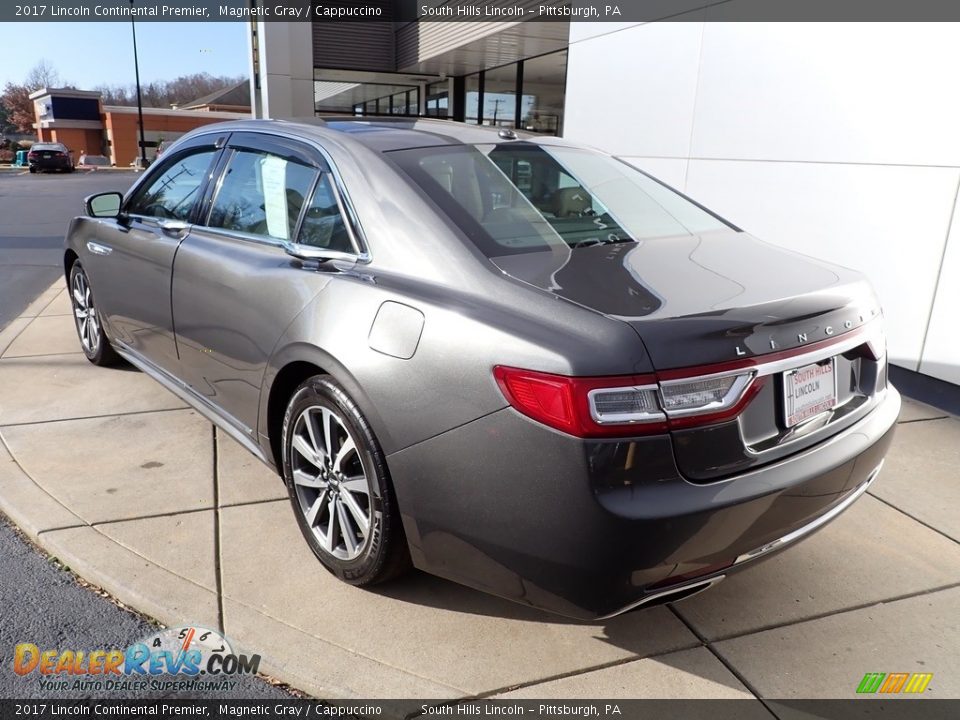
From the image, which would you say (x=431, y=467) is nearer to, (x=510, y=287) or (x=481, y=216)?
(x=510, y=287)

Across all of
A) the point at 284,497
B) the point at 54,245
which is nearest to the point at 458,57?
the point at 54,245

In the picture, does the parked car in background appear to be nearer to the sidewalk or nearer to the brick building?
the brick building

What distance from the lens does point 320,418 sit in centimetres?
276

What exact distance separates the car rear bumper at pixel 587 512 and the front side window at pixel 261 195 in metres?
1.24

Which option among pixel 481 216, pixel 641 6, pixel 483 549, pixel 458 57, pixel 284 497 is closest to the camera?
pixel 483 549

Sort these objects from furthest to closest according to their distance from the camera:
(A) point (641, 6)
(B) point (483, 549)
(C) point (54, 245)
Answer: (C) point (54, 245), (A) point (641, 6), (B) point (483, 549)

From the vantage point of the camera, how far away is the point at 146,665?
2467mm

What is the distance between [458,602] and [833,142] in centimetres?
447

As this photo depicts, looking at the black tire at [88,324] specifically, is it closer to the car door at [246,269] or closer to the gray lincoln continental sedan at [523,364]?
the car door at [246,269]

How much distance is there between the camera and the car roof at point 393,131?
2965 mm

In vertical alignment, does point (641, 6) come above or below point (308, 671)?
above

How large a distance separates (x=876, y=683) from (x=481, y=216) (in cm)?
195

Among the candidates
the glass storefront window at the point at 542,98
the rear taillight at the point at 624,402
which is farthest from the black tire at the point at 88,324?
the glass storefront window at the point at 542,98

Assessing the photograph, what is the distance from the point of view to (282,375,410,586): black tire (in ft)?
8.15
